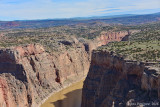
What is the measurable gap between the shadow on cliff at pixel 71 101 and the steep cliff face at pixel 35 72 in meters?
4.25

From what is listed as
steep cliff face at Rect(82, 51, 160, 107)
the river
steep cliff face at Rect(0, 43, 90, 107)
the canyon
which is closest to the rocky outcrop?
the canyon

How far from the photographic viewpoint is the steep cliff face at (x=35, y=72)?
44.6 meters

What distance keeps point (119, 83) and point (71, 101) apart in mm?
25727

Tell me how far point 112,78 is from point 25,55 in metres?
→ 29.8

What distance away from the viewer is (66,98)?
5994 centimetres

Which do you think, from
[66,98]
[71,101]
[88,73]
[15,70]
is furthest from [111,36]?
[15,70]

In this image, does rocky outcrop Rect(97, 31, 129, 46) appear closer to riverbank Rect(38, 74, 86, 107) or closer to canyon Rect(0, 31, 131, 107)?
canyon Rect(0, 31, 131, 107)

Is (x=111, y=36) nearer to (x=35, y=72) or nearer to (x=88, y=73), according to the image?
(x=35, y=72)

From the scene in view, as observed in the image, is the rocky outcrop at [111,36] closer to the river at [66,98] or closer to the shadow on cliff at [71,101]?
the river at [66,98]

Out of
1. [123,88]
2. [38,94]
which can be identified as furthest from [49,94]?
[123,88]

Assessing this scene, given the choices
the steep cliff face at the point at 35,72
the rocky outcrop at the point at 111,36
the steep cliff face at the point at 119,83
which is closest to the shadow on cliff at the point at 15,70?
the steep cliff face at the point at 35,72

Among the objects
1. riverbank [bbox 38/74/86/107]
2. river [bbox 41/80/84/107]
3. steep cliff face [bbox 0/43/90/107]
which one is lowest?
river [bbox 41/80/84/107]

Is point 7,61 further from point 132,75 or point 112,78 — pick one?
point 132,75

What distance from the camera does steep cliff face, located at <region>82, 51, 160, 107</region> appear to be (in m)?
26.9
